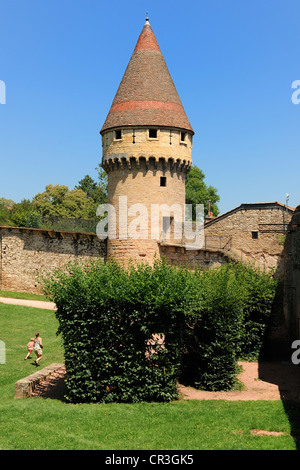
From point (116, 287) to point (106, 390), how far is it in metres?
2.83

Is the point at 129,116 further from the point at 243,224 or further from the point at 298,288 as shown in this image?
the point at 298,288

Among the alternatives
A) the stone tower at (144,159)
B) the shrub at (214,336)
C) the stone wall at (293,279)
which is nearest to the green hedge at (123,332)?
the shrub at (214,336)

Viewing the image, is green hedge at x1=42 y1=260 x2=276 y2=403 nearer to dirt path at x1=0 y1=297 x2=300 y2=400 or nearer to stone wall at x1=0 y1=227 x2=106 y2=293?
dirt path at x1=0 y1=297 x2=300 y2=400

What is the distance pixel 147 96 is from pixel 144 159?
3778 mm

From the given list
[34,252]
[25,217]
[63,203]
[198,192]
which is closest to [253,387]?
[34,252]

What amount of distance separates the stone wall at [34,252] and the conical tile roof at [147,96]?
7459 mm

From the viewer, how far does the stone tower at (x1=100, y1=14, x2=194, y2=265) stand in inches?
1091

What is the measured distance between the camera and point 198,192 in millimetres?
51312

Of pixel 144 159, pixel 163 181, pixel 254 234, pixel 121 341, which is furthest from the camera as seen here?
pixel 163 181

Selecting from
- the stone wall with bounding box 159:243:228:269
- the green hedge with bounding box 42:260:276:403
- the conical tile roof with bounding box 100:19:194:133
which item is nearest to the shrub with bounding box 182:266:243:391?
the green hedge with bounding box 42:260:276:403

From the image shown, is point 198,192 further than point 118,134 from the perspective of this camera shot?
Yes

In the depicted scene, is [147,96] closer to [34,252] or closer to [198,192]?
[34,252]

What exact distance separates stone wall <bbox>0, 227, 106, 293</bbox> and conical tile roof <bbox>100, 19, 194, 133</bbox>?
7459 millimetres

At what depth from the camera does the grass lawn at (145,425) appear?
9.67 metres
